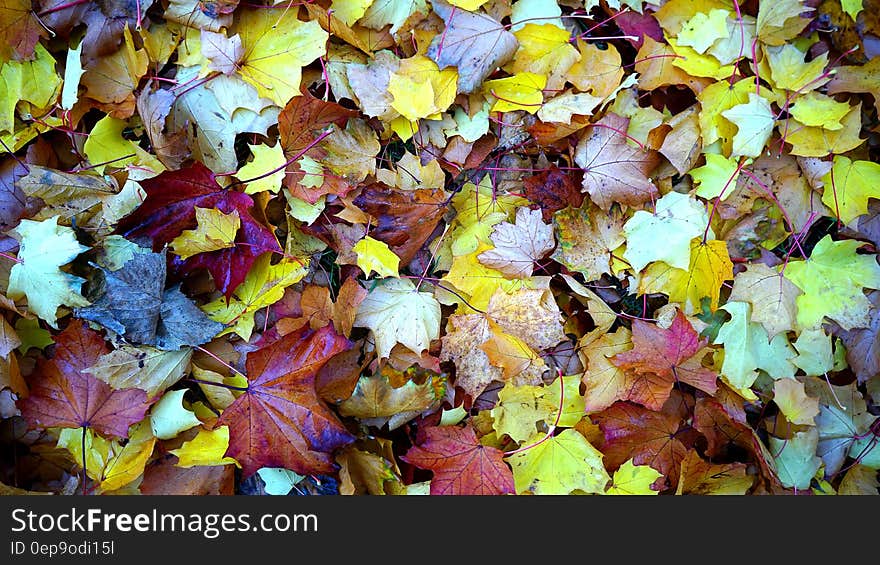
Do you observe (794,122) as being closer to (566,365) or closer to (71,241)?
(566,365)

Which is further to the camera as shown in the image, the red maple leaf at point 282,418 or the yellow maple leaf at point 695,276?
the yellow maple leaf at point 695,276

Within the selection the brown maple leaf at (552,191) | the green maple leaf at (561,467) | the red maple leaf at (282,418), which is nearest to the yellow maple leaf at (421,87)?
the brown maple leaf at (552,191)

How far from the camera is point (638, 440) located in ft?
4.59

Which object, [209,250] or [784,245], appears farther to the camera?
[784,245]

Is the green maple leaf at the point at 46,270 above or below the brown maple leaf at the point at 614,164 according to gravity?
below

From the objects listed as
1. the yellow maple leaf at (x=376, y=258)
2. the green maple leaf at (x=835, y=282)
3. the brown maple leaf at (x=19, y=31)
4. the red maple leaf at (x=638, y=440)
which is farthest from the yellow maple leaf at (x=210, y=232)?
the green maple leaf at (x=835, y=282)

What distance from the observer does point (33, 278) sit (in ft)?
4.25

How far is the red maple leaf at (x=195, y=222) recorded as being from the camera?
1303mm

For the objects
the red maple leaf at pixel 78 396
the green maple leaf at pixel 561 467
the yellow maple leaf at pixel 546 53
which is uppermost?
the yellow maple leaf at pixel 546 53

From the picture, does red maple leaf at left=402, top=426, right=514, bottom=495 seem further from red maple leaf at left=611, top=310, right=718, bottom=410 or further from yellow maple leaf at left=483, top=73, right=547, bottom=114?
yellow maple leaf at left=483, top=73, right=547, bottom=114

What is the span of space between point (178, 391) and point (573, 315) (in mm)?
887

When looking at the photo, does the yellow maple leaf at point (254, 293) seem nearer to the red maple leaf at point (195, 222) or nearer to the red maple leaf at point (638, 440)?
the red maple leaf at point (195, 222)

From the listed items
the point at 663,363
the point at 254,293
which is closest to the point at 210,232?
the point at 254,293

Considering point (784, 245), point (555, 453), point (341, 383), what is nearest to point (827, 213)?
point (784, 245)
